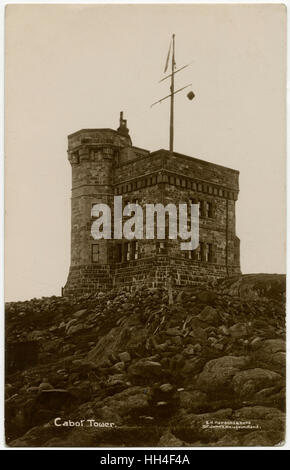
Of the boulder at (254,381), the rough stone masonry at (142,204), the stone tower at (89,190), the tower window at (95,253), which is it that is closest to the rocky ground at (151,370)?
the boulder at (254,381)

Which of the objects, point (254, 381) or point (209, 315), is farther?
point (209, 315)

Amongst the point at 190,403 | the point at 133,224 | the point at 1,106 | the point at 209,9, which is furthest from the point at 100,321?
the point at 209,9

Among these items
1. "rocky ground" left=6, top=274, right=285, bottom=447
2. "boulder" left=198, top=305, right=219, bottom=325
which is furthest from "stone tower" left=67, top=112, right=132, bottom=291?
"boulder" left=198, top=305, right=219, bottom=325

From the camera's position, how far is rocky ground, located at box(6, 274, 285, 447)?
20516 millimetres

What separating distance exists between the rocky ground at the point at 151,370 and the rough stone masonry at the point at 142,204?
4.97 ft

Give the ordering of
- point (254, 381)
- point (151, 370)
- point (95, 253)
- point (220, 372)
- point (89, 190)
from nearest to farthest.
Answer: point (254, 381) < point (220, 372) < point (151, 370) < point (95, 253) < point (89, 190)

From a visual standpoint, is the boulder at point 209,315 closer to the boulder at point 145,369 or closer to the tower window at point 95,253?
the boulder at point 145,369

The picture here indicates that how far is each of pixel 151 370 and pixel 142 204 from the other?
9.22m

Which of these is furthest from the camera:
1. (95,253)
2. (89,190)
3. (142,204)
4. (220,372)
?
(89,190)

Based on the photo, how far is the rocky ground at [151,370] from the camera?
20516mm

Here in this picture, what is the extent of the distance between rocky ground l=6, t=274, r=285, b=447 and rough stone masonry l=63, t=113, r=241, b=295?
151 centimetres

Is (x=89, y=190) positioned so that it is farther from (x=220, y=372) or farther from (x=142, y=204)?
(x=220, y=372)

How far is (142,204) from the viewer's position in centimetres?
2948

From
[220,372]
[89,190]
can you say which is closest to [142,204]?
[89,190]
